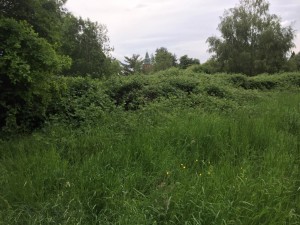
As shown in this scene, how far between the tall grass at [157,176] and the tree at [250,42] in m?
31.5

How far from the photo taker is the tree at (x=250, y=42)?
117 feet

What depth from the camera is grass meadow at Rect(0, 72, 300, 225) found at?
3.51 m

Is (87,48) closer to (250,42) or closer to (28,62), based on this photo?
(250,42)

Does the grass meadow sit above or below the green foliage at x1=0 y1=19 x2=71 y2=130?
below

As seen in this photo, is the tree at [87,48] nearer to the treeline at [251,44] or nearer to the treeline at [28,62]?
the treeline at [251,44]

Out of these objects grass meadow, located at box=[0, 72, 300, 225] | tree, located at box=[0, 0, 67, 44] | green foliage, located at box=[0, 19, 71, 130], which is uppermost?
tree, located at box=[0, 0, 67, 44]

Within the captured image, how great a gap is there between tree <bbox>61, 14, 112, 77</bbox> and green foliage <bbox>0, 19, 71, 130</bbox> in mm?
25480

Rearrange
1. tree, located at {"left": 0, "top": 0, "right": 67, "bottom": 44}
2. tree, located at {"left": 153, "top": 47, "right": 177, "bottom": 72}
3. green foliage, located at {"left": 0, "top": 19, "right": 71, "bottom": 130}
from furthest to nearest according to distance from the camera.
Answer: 1. tree, located at {"left": 153, "top": 47, "right": 177, "bottom": 72}
2. tree, located at {"left": 0, "top": 0, "right": 67, "bottom": 44}
3. green foliage, located at {"left": 0, "top": 19, "right": 71, "bottom": 130}

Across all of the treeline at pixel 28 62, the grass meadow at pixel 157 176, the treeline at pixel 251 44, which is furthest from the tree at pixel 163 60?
the grass meadow at pixel 157 176

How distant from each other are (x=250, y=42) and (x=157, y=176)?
117 ft

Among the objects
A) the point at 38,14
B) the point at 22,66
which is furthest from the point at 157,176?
the point at 38,14

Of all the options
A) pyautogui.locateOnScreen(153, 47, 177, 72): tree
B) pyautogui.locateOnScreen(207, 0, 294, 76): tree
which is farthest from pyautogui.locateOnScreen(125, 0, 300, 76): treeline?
pyautogui.locateOnScreen(153, 47, 177, 72): tree

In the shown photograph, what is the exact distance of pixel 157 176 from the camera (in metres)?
4.52

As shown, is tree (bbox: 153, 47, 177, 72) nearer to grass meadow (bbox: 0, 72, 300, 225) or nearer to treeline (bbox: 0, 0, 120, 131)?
treeline (bbox: 0, 0, 120, 131)
